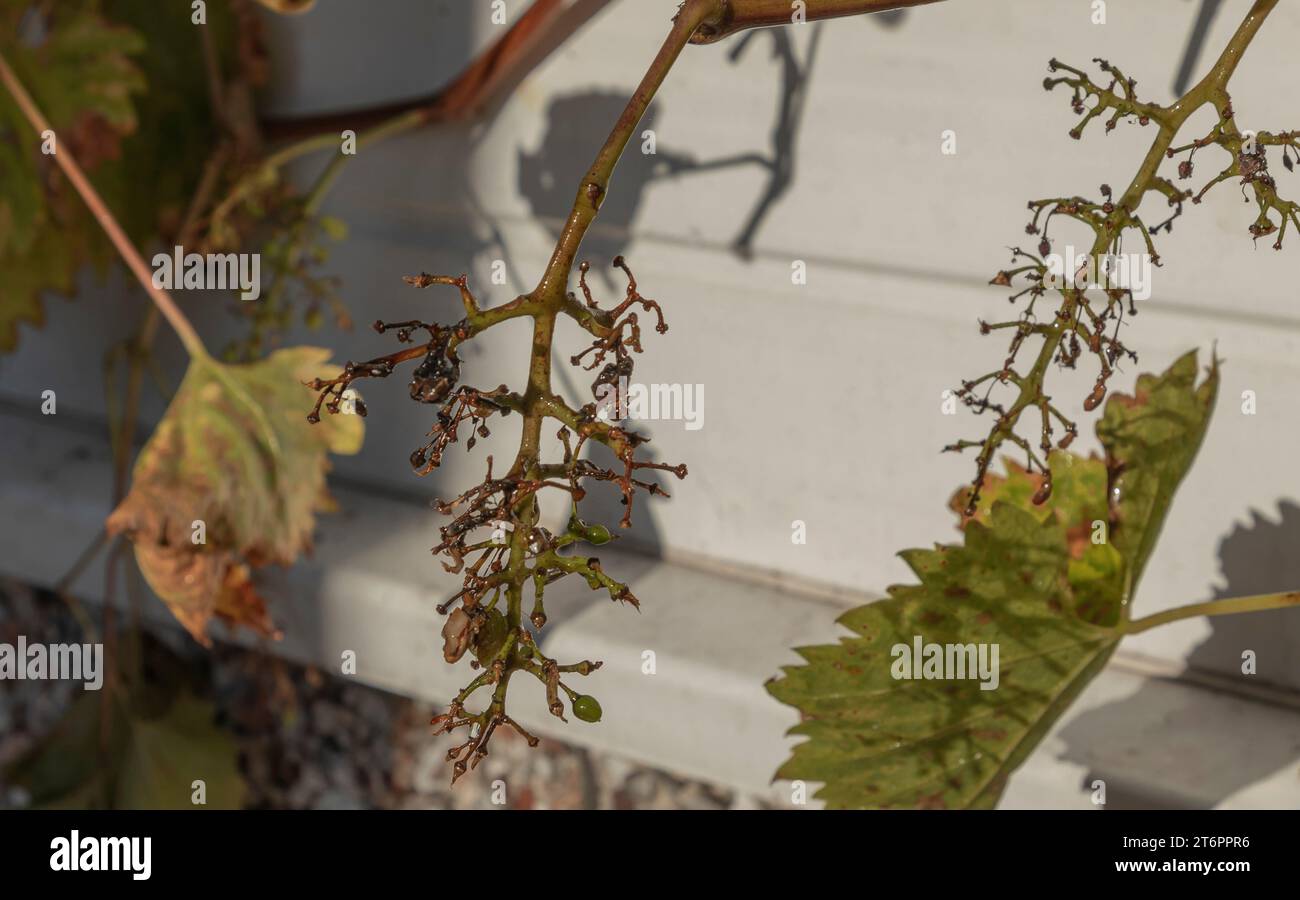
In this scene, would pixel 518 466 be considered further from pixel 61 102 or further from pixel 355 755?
pixel 355 755

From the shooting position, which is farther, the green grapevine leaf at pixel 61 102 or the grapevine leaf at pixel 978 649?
the green grapevine leaf at pixel 61 102

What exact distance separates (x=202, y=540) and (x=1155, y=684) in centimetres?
51

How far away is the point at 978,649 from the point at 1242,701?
0.96ft

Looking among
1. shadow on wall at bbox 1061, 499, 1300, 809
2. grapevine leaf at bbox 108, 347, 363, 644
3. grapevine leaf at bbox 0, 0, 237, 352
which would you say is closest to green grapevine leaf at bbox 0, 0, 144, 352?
grapevine leaf at bbox 0, 0, 237, 352

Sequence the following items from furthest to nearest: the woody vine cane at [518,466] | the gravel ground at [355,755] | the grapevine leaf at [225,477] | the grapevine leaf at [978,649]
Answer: the gravel ground at [355,755] < the grapevine leaf at [225,477] < the grapevine leaf at [978,649] < the woody vine cane at [518,466]

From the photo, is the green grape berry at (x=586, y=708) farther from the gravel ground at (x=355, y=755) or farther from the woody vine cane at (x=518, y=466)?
the gravel ground at (x=355, y=755)

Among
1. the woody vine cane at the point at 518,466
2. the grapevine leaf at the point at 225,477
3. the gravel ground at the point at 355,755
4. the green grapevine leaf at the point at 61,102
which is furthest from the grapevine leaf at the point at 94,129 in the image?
the woody vine cane at the point at 518,466

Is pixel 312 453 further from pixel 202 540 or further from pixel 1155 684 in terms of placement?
pixel 1155 684

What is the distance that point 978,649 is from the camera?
44 centimetres

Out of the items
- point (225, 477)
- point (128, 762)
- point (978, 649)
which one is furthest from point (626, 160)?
point (128, 762)

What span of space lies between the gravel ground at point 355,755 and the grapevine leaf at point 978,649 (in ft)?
1.11

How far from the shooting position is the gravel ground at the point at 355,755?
32.9 inches

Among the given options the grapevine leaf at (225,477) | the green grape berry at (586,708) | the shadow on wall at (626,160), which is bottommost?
the green grape berry at (586,708)
